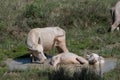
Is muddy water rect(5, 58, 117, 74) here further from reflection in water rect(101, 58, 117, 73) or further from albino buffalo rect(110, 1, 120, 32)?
albino buffalo rect(110, 1, 120, 32)

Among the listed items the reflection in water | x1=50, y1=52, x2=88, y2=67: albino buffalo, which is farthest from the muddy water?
x1=50, y1=52, x2=88, y2=67: albino buffalo

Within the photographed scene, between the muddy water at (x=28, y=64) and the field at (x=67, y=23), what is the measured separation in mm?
294

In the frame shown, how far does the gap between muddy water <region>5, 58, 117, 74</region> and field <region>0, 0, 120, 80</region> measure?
294mm

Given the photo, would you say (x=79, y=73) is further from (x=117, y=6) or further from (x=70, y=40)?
(x=117, y=6)

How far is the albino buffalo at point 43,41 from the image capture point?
13547 millimetres

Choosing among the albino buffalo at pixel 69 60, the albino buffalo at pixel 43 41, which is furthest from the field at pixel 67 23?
the albino buffalo at pixel 69 60

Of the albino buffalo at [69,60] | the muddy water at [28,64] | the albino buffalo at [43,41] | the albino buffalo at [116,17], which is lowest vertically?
the muddy water at [28,64]

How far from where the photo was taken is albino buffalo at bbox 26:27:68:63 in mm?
13547

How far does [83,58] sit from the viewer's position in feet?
43.6

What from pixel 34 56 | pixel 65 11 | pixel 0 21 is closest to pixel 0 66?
pixel 34 56

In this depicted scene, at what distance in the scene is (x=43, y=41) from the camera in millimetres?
14031

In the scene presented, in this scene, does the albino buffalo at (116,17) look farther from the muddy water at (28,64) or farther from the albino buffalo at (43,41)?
the muddy water at (28,64)

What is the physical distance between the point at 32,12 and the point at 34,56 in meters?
4.37

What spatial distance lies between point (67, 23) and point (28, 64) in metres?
4.97
